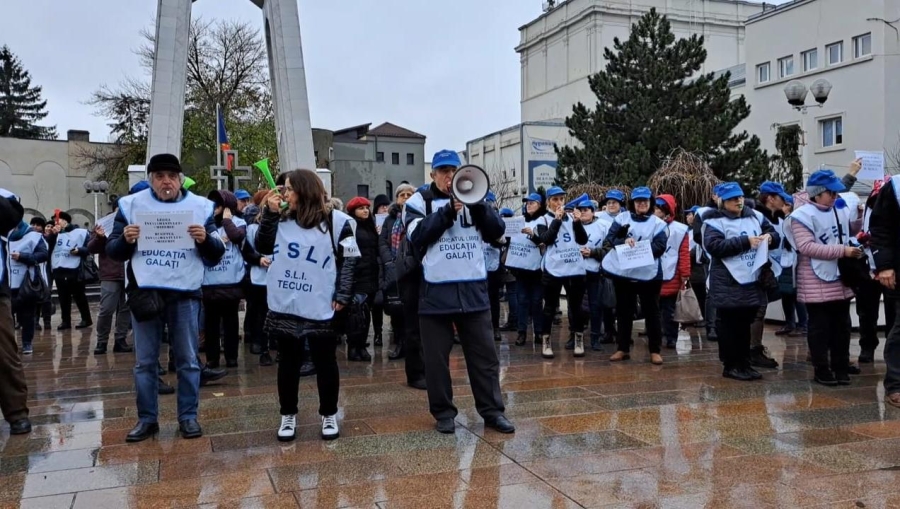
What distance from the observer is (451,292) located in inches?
230

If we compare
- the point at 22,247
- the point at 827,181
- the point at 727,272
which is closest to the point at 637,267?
the point at 727,272

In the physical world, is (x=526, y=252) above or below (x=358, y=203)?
below

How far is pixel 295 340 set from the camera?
5.62 m

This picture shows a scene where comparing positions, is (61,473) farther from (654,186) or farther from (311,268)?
(654,186)

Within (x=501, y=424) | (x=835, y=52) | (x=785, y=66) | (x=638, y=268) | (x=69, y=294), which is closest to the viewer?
(x=501, y=424)

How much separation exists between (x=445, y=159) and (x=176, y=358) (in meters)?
2.50

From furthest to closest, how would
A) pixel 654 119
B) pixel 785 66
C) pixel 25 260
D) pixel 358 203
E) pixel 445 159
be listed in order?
pixel 785 66, pixel 654 119, pixel 25 260, pixel 358 203, pixel 445 159

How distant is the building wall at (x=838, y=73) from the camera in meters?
41.0

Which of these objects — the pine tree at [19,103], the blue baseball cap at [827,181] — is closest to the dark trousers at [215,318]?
the blue baseball cap at [827,181]

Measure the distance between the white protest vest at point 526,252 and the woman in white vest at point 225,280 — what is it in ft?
11.3

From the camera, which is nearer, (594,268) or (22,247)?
(594,268)

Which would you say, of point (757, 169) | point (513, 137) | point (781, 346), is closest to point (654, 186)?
point (757, 169)

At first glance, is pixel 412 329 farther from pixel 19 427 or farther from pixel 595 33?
pixel 595 33

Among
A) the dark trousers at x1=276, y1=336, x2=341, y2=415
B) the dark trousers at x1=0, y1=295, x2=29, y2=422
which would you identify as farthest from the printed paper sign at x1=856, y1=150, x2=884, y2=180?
the dark trousers at x1=0, y1=295, x2=29, y2=422
